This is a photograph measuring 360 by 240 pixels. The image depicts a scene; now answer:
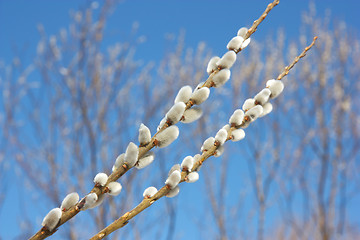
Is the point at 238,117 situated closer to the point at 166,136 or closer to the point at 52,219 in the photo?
the point at 166,136

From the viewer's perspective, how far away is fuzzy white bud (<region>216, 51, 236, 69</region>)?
Answer: 0.87 m

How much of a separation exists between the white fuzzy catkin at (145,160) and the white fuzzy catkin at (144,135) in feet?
0.10

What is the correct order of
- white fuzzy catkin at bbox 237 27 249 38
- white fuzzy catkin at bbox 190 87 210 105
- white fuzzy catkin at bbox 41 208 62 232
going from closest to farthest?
white fuzzy catkin at bbox 41 208 62 232 → white fuzzy catkin at bbox 190 87 210 105 → white fuzzy catkin at bbox 237 27 249 38

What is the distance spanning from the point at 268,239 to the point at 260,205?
7605 mm

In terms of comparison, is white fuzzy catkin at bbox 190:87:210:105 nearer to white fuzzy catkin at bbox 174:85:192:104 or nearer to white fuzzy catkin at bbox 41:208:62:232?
white fuzzy catkin at bbox 174:85:192:104

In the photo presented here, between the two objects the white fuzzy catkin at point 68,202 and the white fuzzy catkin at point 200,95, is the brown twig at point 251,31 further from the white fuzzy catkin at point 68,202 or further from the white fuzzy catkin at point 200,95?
the white fuzzy catkin at point 68,202

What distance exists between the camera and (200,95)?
0.81 m

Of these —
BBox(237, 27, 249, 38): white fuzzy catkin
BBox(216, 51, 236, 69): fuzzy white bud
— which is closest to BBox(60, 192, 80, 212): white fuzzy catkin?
BBox(216, 51, 236, 69): fuzzy white bud

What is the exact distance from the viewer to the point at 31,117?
4.03 m

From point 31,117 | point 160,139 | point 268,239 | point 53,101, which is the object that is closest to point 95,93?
point 53,101

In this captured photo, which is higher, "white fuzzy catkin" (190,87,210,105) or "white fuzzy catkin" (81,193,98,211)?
"white fuzzy catkin" (190,87,210,105)

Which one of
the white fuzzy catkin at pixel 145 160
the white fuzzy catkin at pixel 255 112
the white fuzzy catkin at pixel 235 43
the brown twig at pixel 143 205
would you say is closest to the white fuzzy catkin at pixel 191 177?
the brown twig at pixel 143 205

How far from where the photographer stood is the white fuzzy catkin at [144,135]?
Answer: 0.75 m

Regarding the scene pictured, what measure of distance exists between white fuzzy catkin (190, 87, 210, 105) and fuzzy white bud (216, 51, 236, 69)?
10cm
